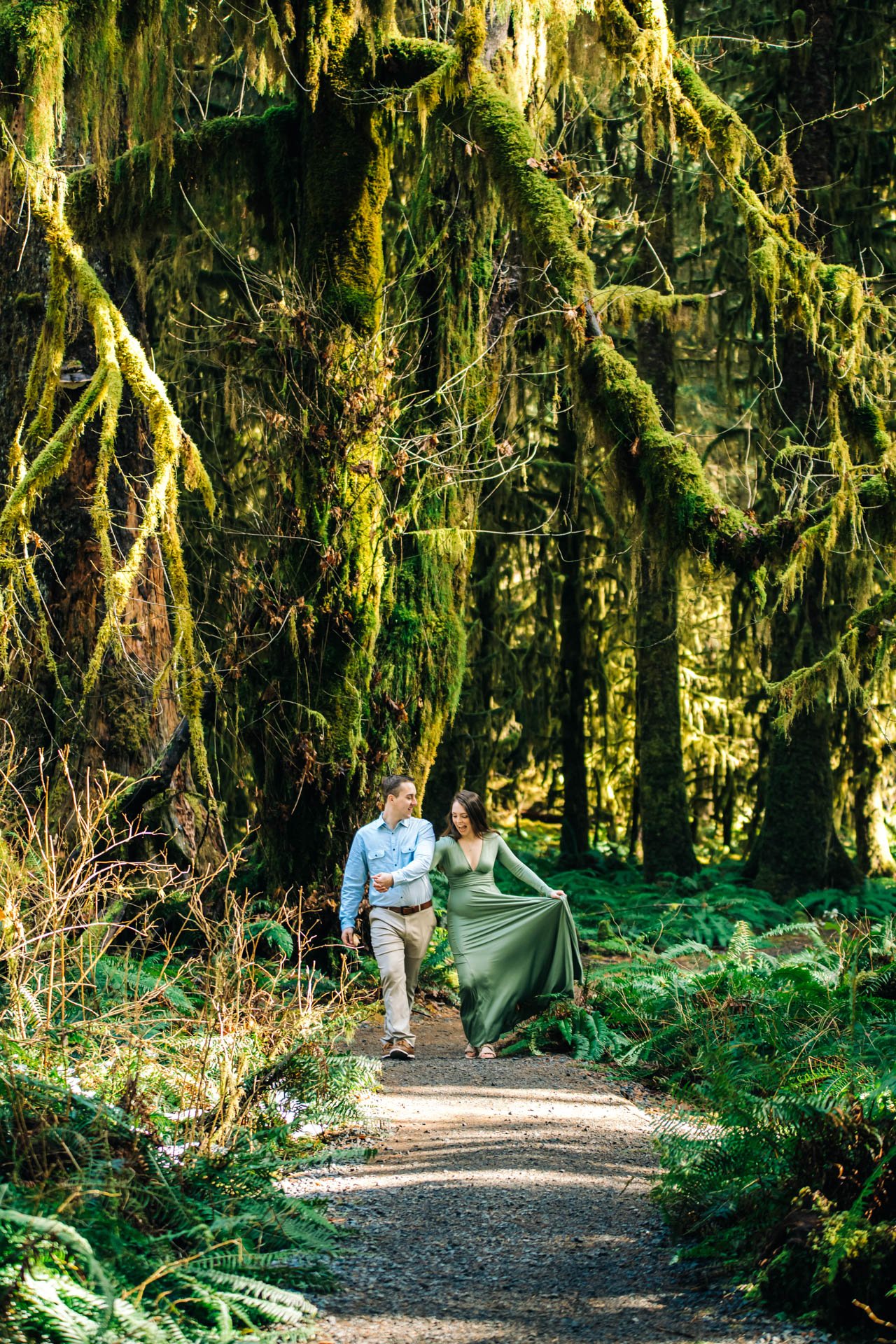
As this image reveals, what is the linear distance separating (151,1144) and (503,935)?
459 cm

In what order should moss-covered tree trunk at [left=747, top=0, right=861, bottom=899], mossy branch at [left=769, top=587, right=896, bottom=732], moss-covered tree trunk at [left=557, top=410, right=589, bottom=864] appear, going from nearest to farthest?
mossy branch at [left=769, top=587, right=896, bottom=732] → moss-covered tree trunk at [left=747, top=0, right=861, bottom=899] → moss-covered tree trunk at [left=557, top=410, right=589, bottom=864]

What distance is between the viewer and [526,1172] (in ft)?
18.5

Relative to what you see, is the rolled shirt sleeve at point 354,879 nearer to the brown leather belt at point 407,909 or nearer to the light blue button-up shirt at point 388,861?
the light blue button-up shirt at point 388,861

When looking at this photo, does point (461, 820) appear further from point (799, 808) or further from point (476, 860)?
point (799, 808)

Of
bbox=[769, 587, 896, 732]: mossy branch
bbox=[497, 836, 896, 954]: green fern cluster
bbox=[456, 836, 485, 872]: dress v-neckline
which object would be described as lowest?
bbox=[497, 836, 896, 954]: green fern cluster

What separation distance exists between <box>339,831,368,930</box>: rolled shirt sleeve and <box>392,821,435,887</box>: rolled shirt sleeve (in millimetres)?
238

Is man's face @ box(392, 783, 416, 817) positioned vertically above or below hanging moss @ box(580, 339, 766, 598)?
below

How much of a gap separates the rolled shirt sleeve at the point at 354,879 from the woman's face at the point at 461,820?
0.79 m

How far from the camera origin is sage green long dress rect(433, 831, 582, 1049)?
8.79 meters

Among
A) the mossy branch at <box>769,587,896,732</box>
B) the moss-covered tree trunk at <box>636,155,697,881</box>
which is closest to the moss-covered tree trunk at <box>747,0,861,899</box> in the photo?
the moss-covered tree trunk at <box>636,155,697,881</box>

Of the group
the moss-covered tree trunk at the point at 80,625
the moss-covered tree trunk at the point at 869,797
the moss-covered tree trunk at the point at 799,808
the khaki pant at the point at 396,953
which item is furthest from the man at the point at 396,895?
the moss-covered tree trunk at the point at 869,797

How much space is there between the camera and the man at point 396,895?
26.2ft

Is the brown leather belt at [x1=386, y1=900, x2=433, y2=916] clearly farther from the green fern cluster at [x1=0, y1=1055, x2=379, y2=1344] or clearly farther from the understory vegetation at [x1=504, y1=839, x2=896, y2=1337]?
the green fern cluster at [x1=0, y1=1055, x2=379, y2=1344]

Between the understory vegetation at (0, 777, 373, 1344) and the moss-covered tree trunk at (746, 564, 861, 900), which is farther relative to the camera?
the moss-covered tree trunk at (746, 564, 861, 900)
